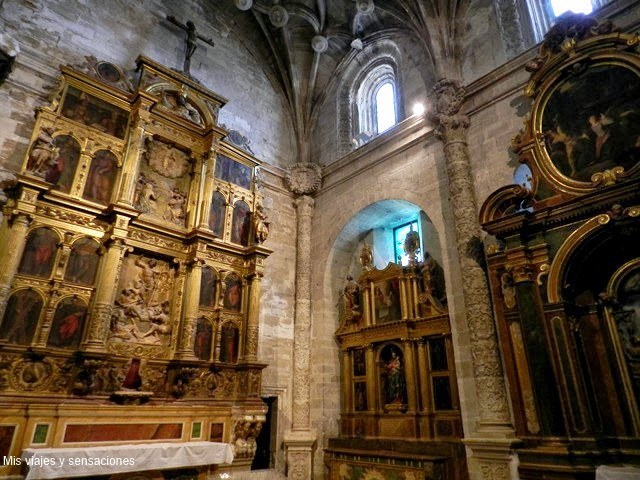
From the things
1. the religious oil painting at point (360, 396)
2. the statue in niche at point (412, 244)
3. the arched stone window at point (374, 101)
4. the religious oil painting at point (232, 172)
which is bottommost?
the religious oil painting at point (360, 396)

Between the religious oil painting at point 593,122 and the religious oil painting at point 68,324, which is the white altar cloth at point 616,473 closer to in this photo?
the religious oil painting at point 593,122

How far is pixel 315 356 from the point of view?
34.6 feet

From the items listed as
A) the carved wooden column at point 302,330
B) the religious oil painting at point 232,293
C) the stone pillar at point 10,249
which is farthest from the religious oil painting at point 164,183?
the carved wooden column at point 302,330

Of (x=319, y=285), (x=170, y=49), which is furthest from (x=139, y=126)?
(x=319, y=285)

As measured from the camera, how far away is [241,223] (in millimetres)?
9805

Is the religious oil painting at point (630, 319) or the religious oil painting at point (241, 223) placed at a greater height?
the religious oil painting at point (241, 223)

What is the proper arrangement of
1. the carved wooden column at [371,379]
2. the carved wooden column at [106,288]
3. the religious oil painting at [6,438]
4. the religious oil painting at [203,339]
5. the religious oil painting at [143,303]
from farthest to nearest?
the carved wooden column at [371,379], the religious oil painting at [203,339], the religious oil painting at [143,303], the carved wooden column at [106,288], the religious oil painting at [6,438]

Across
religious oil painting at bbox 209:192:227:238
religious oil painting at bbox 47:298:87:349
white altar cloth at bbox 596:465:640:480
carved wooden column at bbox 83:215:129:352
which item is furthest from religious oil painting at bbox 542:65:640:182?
religious oil painting at bbox 47:298:87:349

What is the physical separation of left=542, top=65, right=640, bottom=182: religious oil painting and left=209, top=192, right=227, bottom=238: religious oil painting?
256 inches

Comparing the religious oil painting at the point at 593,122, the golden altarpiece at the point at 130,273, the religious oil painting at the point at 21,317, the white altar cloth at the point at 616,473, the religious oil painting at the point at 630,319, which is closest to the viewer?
the white altar cloth at the point at 616,473

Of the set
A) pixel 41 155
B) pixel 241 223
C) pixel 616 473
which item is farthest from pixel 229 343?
pixel 616 473

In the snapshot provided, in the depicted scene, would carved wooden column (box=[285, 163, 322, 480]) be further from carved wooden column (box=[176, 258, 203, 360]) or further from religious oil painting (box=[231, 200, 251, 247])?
carved wooden column (box=[176, 258, 203, 360])

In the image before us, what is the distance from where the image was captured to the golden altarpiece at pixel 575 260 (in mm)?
5561

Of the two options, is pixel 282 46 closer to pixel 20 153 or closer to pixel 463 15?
pixel 463 15
